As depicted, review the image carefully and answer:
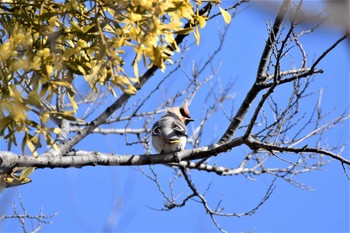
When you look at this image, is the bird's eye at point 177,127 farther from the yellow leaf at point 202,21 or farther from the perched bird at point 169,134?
the yellow leaf at point 202,21

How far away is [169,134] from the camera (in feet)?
16.1

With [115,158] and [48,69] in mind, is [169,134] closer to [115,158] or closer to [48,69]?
[115,158]

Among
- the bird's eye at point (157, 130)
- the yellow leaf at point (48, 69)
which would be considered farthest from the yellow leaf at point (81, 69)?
the bird's eye at point (157, 130)

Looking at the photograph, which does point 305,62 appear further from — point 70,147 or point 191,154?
point 70,147

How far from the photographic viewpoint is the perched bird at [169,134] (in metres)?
4.87

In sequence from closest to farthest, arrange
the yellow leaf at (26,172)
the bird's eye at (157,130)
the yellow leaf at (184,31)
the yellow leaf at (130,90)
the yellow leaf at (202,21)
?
1. the yellow leaf at (130,90)
2. the yellow leaf at (184,31)
3. the yellow leaf at (202,21)
4. the yellow leaf at (26,172)
5. the bird's eye at (157,130)

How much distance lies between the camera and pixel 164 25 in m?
2.60

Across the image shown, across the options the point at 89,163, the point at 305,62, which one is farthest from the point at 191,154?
the point at 305,62

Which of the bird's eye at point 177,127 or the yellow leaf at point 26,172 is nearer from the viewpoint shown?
the yellow leaf at point 26,172

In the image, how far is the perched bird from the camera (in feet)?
16.0

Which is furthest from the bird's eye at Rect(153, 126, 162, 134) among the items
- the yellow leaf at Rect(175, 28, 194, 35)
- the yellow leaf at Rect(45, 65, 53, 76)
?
the yellow leaf at Rect(45, 65, 53, 76)

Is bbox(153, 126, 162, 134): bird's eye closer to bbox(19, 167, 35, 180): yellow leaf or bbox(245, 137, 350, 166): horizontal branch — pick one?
bbox(245, 137, 350, 166): horizontal branch

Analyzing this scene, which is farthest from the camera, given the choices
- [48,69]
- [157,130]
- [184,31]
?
[157,130]

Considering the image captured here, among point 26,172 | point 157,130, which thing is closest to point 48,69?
point 26,172
